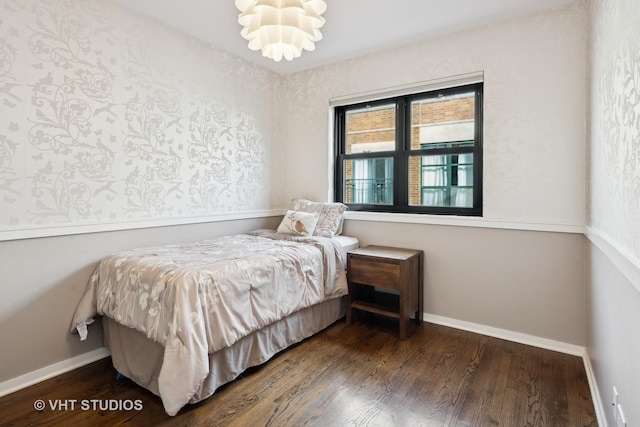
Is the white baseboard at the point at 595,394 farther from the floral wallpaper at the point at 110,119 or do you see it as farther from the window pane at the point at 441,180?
the floral wallpaper at the point at 110,119

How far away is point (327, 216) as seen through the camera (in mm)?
3230

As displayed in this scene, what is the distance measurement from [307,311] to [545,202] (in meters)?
1.93

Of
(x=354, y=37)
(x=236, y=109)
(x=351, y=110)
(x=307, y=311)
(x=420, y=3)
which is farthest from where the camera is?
(x=351, y=110)

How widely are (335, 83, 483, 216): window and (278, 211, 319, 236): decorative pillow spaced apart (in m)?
0.55

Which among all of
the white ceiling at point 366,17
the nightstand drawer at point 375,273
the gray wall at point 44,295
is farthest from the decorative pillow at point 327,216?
the gray wall at point 44,295

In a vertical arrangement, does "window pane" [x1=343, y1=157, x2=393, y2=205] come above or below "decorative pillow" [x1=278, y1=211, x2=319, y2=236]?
above

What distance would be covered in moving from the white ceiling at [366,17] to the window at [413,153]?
52 cm

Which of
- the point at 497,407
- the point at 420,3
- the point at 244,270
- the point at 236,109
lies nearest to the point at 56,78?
the point at 236,109

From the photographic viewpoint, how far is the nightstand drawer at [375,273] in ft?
8.70

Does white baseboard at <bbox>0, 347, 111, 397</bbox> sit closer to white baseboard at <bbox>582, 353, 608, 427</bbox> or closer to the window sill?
the window sill

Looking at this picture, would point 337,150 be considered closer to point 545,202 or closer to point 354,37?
point 354,37

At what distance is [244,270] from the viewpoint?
2.04 m

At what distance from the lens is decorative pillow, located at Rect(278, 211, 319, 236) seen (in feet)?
10.2

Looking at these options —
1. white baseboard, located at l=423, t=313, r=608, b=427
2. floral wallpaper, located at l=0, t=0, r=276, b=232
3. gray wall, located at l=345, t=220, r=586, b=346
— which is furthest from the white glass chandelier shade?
white baseboard, located at l=423, t=313, r=608, b=427
